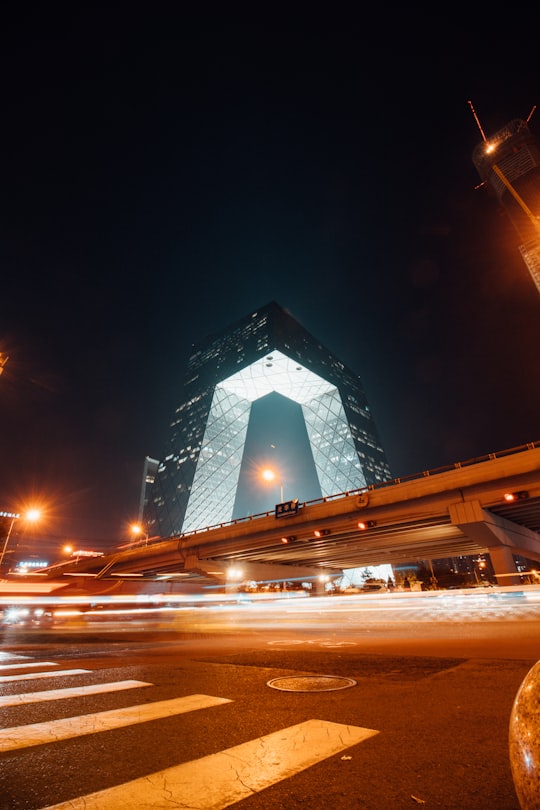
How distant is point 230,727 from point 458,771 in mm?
1632

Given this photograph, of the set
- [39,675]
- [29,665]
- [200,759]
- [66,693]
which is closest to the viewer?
[200,759]

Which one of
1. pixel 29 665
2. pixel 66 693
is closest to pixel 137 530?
pixel 29 665

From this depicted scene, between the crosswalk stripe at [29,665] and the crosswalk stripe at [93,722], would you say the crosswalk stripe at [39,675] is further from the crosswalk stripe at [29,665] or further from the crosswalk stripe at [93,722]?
the crosswalk stripe at [93,722]

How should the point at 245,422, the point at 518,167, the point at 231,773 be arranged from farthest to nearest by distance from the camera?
the point at 518,167, the point at 245,422, the point at 231,773

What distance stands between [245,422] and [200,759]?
94.1 meters

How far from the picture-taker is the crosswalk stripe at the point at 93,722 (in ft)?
9.10

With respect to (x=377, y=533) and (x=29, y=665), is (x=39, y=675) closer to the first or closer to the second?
(x=29, y=665)

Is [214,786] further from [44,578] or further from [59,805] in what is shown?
[44,578]

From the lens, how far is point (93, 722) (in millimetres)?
3117

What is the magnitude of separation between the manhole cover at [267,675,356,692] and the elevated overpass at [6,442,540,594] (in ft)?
79.8

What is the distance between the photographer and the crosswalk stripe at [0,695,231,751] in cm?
277

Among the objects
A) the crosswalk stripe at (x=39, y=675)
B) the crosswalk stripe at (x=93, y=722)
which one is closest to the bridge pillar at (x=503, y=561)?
the crosswalk stripe at (x=39, y=675)

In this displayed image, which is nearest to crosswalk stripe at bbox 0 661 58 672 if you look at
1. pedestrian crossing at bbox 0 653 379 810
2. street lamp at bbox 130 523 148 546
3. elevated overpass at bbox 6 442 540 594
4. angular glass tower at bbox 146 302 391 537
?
pedestrian crossing at bbox 0 653 379 810

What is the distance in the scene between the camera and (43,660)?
707 cm
